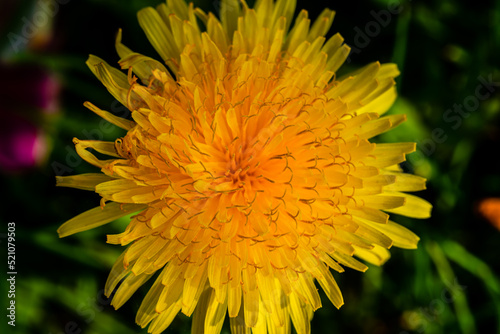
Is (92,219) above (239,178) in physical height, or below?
below

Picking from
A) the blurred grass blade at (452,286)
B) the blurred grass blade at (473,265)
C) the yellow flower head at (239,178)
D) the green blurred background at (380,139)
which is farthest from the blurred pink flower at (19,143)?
the blurred grass blade at (473,265)

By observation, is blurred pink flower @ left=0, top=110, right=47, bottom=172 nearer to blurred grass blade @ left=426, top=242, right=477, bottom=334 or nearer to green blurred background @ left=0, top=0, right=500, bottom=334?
green blurred background @ left=0, top=0, right=500, bottom=334

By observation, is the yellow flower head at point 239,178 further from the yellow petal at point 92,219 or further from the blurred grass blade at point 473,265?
the blurred grass blade at point 473,265

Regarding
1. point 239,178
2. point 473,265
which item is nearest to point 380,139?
point 473,265

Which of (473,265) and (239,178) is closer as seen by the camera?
(239,178)

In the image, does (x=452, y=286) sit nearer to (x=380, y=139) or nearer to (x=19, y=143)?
(x=380, y=139)

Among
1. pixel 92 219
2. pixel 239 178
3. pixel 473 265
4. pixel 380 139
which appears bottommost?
pixel 92 219
